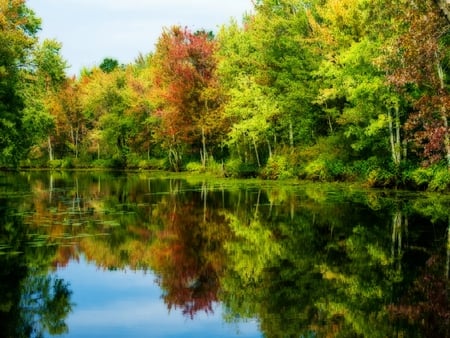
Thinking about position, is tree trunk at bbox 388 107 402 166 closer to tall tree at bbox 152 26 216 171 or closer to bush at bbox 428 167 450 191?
bush at bbox 428 167 450 191

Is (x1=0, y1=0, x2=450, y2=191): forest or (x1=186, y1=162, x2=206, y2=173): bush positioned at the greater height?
(x1=0, y1=0, x2=450, y2=191): forest

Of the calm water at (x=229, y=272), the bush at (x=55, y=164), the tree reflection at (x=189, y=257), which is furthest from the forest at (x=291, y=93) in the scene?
the bush at (x=55, y=164)

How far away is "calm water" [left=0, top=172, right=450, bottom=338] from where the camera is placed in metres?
8.31

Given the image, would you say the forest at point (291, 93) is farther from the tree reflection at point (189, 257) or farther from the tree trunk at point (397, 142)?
the tree reflection at point (189, 257)

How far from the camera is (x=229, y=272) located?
11539 mm

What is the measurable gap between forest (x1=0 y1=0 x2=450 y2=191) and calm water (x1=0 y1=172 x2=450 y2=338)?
4.92 meters

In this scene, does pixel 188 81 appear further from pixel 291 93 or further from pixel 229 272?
pixel 229 272

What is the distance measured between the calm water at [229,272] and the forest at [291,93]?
492 cm

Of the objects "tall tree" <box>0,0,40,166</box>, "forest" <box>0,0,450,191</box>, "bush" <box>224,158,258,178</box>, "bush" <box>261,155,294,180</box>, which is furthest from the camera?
"bush" <box>224,158,258,178</box>

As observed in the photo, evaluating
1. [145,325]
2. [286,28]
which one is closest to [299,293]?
[145,325]

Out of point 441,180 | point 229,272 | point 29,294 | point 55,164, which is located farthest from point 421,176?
point 55,164

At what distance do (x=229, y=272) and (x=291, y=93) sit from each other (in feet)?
96.5

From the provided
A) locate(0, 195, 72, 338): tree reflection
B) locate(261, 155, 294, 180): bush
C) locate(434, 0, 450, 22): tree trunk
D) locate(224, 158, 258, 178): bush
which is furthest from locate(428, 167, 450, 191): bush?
locate(0, 195, 72, 338): tree reflection

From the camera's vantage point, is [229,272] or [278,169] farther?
[278,169]
